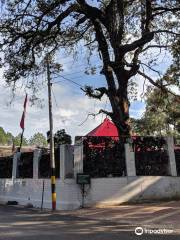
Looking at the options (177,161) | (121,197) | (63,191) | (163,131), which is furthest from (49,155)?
(163,131)

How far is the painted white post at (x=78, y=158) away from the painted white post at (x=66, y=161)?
1.53 ft

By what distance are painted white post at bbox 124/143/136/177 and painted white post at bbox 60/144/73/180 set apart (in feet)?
8.36

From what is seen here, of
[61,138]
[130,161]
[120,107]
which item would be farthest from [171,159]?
[61,138]

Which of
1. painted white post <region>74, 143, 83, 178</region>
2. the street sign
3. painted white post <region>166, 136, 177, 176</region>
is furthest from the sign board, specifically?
painted white post <region>166, 136, 177, 176</region>

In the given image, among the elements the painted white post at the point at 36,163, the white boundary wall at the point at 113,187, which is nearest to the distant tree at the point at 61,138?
the painted white post at the point at 36,163

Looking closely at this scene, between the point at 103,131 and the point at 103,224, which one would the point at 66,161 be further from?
the point at 103,131

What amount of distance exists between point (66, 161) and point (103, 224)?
7169 millimetres

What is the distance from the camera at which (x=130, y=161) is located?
21250 millimetres

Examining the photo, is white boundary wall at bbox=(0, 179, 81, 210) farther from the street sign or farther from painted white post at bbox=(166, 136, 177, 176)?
painted white post at bbox=(166, 136, 177, 176)

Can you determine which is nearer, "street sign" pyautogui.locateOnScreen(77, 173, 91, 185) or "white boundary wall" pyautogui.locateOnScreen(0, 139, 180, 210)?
"street sign" pyautogui.locateOnScreen(77, 173, 91, 185)

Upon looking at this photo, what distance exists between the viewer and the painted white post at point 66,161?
2120 cm

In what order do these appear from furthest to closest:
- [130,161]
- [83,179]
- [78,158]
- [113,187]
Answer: [130,161] < [78,158] < [113,187] < [83,179]

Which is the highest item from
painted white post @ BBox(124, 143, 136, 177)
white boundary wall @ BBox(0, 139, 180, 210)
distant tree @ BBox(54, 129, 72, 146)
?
distant tree @ BBox(54, 129, 72, 146)

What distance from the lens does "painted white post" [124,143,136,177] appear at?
69.4ft
